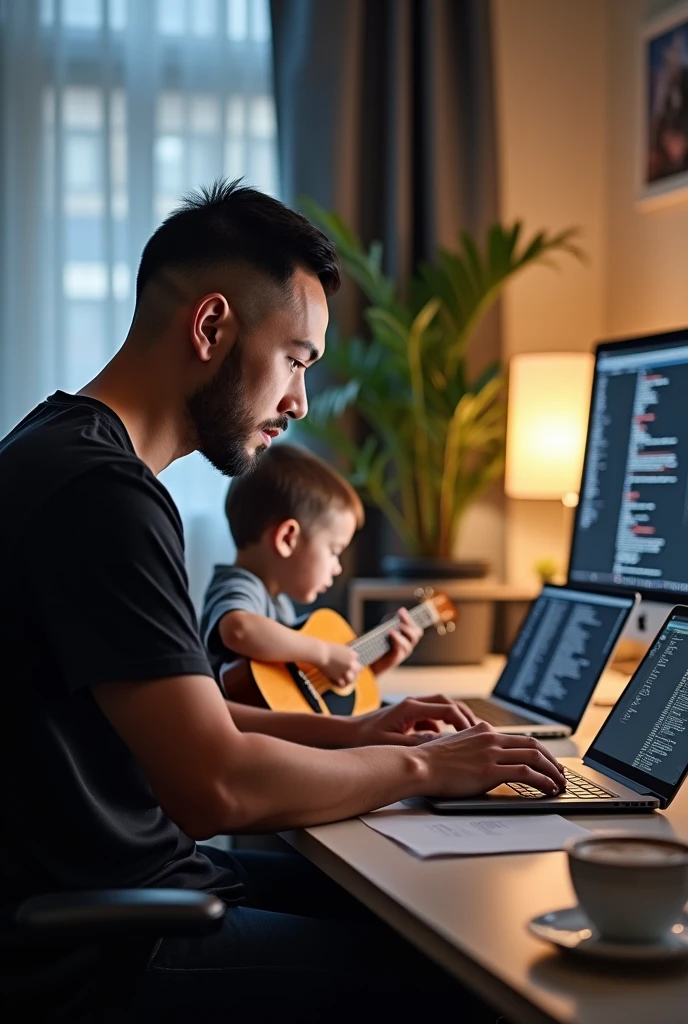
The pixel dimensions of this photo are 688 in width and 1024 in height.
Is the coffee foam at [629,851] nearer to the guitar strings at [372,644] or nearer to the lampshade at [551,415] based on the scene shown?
the guitar strings at [372,644]

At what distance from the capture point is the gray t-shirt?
5.61ft

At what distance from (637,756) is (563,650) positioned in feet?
1.44

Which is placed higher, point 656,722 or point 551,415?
point 551,415

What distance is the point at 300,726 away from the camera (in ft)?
4.73

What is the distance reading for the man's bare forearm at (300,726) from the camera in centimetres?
141

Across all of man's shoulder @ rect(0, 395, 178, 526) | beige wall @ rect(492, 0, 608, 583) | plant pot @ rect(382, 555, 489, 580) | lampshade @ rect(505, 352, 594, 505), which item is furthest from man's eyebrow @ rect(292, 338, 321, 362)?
beige wall @ rect(492, 0, 608, 583)

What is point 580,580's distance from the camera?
6.09 ft

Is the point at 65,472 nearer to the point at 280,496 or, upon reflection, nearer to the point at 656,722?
the point at 656,722

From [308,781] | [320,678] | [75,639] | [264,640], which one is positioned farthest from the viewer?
[320,678]

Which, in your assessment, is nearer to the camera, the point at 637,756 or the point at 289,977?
the point at 289,977

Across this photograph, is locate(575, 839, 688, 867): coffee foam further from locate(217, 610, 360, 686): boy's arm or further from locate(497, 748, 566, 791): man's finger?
locate(217, 610, 360, 686): boy's arm

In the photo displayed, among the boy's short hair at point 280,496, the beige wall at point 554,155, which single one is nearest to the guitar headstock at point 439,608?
the boy's short hair at point 280,496

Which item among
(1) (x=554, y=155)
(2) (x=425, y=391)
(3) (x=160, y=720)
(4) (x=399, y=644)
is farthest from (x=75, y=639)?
(1) (x=554, y=155)

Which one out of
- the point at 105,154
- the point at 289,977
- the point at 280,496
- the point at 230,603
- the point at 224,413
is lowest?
the point at 289,977
